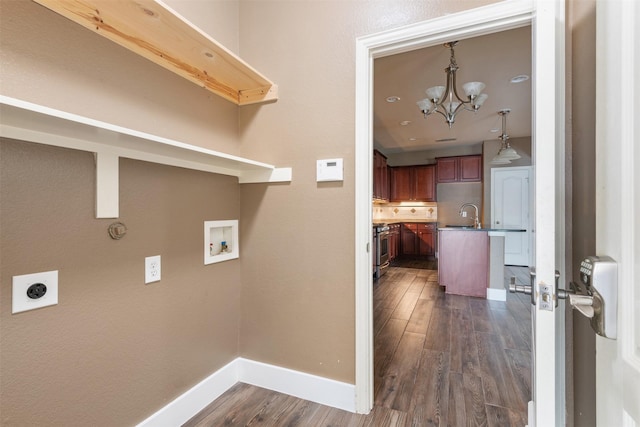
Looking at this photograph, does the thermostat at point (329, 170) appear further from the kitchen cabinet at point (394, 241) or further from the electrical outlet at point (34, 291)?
the kitchen cabinet at point (394, 241)

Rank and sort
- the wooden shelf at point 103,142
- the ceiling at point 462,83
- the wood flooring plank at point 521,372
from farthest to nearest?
the ceiling at point 462,83, the wood flooring plank at point 521,372, the wooden shelf at point 103,142

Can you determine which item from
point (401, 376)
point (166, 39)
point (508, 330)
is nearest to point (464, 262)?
point (508, 330)

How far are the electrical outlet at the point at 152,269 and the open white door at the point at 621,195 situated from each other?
161 cm

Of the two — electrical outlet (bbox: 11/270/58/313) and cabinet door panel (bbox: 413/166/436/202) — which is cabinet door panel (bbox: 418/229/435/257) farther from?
electrical outlet (bbox: 11/270/58/313)

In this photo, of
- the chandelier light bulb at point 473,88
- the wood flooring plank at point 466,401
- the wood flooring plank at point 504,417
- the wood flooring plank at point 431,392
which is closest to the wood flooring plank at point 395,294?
the wood flooring plank at point 431,392

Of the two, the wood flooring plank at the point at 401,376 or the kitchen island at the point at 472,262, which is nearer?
the wood flooring plank at the point at 401,376

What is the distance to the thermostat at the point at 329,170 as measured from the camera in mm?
1632

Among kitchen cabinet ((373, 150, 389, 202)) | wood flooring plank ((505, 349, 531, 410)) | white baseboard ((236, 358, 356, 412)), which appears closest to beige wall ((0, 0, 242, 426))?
white baseboard ((236, 358, 356, 412))

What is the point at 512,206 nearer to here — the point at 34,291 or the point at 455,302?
the point at 455,302

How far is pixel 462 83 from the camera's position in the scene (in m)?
3.34

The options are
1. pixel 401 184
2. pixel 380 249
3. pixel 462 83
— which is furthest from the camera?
pixel 401 184

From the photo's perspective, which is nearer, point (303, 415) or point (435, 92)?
point (303, 415)

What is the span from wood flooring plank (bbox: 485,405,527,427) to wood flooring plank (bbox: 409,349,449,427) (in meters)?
0.22

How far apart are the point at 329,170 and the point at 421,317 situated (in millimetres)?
2285
